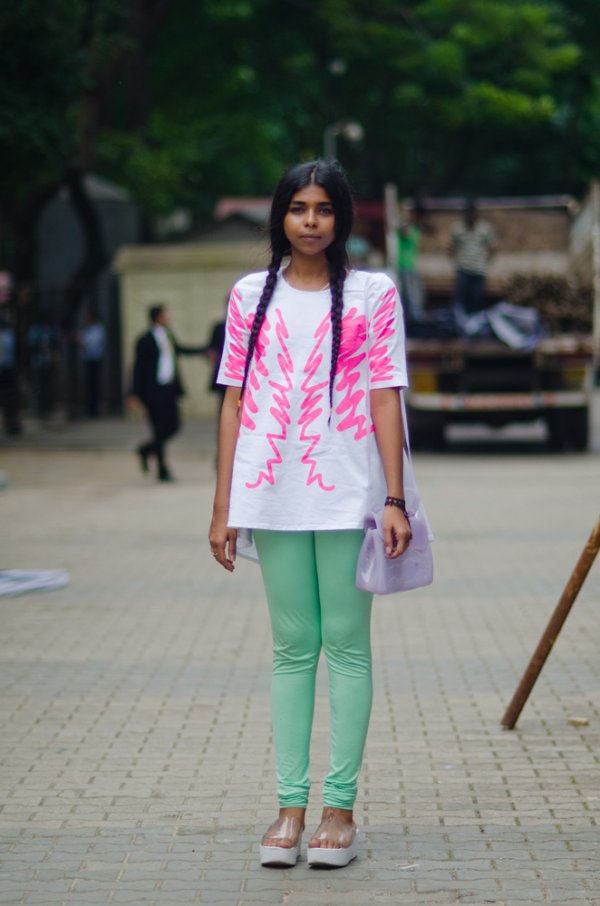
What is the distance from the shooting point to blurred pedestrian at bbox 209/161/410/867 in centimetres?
444

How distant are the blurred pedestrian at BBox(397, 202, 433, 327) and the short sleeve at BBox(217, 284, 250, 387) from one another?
15.3 metres

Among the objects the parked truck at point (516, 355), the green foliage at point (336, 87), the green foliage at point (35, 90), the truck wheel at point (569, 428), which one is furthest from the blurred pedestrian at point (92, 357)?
the truck wheel at point (569, 428)

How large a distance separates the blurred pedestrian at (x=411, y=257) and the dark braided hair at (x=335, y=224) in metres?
15.2

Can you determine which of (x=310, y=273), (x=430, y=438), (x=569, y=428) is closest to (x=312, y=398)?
(x=310, y=273)

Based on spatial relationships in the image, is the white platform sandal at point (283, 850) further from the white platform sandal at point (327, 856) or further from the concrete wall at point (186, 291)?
the concrete wall at point (186, 291)

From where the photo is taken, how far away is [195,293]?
27203mm

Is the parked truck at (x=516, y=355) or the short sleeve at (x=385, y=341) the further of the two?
the parked truck at (x=516, y=355)

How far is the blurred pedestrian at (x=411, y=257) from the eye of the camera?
2024 cm

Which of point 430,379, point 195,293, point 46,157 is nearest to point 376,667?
point 430,379

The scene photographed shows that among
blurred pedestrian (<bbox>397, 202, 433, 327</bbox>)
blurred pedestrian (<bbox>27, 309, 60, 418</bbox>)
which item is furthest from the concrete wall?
blurred pedestrian (<bbox>397, 202, 433, 327</bbox>)

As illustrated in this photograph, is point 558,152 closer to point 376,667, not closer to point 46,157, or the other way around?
point 46,157

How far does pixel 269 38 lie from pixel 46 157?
587 inches

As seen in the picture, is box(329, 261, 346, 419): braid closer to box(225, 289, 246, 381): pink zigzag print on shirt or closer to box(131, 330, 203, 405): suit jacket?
box(225, 289, 246, 381): pink zigzag print on shirt

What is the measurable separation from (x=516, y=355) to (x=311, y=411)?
1437 cm
